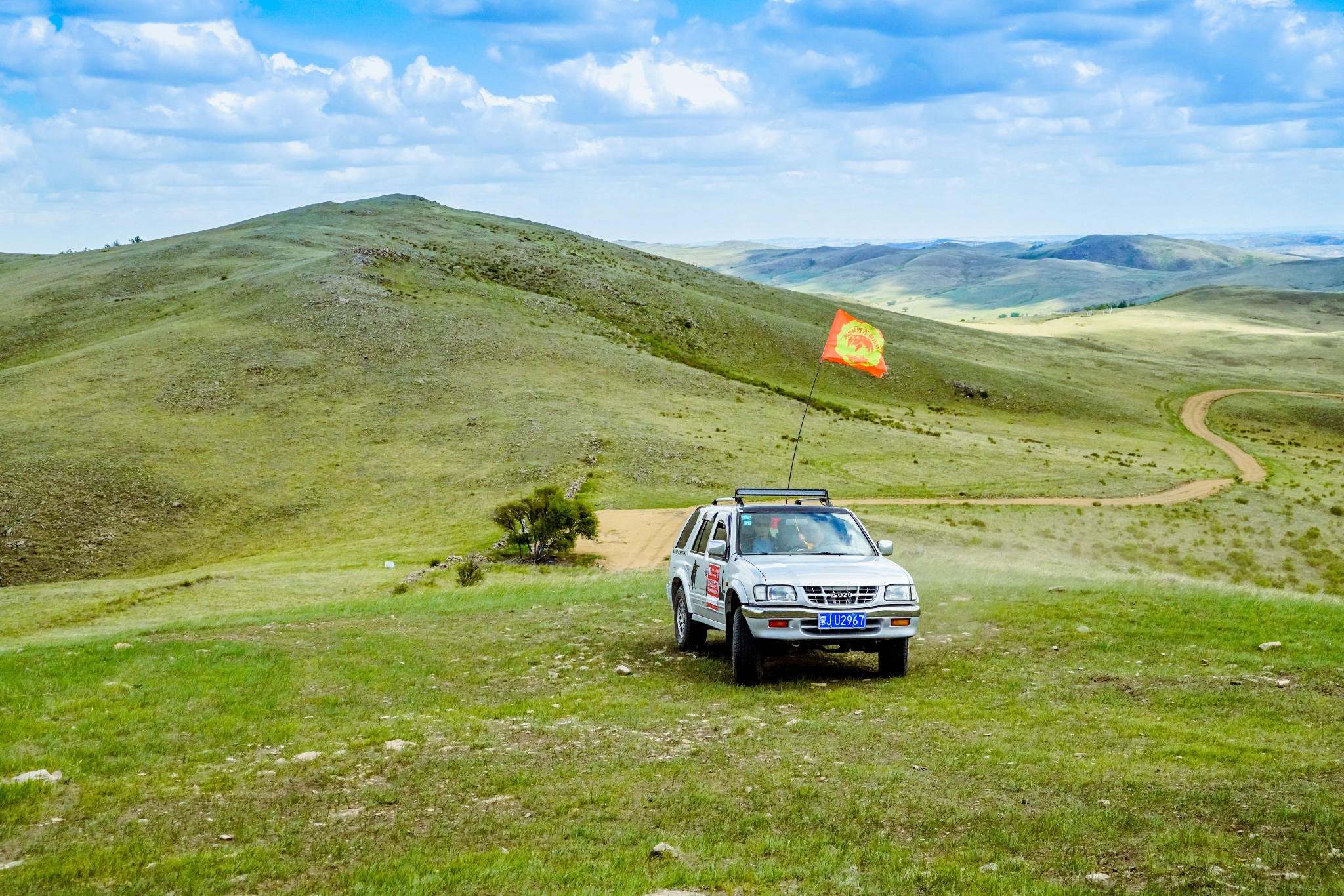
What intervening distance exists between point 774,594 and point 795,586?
0.29m

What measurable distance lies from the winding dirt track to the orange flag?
10.9 meters

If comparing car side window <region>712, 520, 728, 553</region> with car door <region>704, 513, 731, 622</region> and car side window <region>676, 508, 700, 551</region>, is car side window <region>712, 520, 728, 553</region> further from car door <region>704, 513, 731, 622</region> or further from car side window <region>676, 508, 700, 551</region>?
car side window <region>676, 508, 700, 551</region>

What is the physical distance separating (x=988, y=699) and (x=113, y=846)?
986 centimetres

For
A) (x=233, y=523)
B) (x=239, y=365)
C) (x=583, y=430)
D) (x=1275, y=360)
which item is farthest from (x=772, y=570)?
(x=1275, y=360)

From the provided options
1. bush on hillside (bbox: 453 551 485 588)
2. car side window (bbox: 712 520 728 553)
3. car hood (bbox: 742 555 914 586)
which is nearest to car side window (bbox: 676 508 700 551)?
car side window (bbox: 712 520 728 553)

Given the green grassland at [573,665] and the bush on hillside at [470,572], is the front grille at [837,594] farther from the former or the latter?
the bush on hillside at [470,572]

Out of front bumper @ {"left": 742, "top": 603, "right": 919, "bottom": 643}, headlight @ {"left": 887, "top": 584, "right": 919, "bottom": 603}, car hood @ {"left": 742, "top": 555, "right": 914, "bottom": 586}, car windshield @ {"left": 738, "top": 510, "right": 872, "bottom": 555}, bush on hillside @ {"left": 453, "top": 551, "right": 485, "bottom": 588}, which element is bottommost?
bush on hillside @ {"left": 453, "top": 551, "right": 485, "bottom": 588}

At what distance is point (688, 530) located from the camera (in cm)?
1897

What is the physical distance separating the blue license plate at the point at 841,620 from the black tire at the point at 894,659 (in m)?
0.80

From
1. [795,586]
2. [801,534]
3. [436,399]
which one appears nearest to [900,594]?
[795,586]

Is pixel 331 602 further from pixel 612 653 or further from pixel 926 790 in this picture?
pixel 926 790

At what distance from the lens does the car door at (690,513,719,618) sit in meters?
17.1

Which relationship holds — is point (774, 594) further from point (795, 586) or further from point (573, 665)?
point (573, 665)

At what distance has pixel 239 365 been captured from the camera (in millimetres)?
75688
